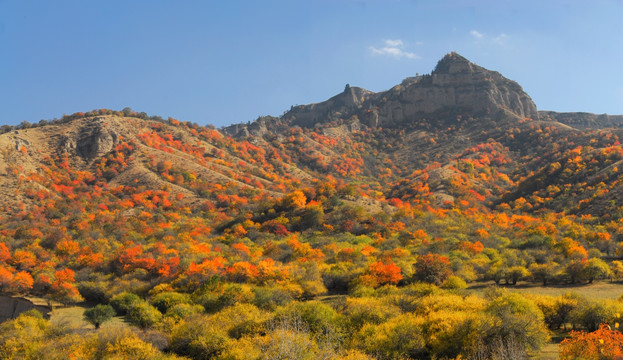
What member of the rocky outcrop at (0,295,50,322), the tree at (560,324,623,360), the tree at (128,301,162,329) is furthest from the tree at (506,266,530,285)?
the rocky outcrop at (0,295,50,322)

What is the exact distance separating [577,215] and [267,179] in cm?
7211

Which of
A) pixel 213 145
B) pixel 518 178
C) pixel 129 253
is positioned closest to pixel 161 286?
pixel 129 253

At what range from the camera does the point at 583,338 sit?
19.4m

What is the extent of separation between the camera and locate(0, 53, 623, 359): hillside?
29.3m

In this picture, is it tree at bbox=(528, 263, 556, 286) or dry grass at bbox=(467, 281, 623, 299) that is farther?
tree at bbox=(528, 263, 556, 286)

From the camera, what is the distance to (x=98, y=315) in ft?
121

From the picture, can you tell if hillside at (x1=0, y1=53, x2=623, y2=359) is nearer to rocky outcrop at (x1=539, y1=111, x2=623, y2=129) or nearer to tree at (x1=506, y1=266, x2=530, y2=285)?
tree at (x1=506, y1=266, x2=530, y2=285)

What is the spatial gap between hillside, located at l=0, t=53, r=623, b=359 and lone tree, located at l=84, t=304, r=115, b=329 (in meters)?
4.06

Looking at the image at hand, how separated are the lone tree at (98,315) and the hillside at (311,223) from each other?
4.06m

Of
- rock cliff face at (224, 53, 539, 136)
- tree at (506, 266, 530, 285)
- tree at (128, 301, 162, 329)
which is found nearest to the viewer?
tree at (128, 301, 162, 329)

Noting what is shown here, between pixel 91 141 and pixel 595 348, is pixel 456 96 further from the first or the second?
pixel 595 348

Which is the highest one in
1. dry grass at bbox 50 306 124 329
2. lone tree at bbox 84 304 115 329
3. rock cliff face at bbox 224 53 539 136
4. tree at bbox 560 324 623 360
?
rock cliff face at bbox 224 53 539 136

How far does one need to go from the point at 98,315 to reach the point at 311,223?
40797mm

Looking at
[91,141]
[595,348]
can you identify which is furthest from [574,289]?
[91,141]
